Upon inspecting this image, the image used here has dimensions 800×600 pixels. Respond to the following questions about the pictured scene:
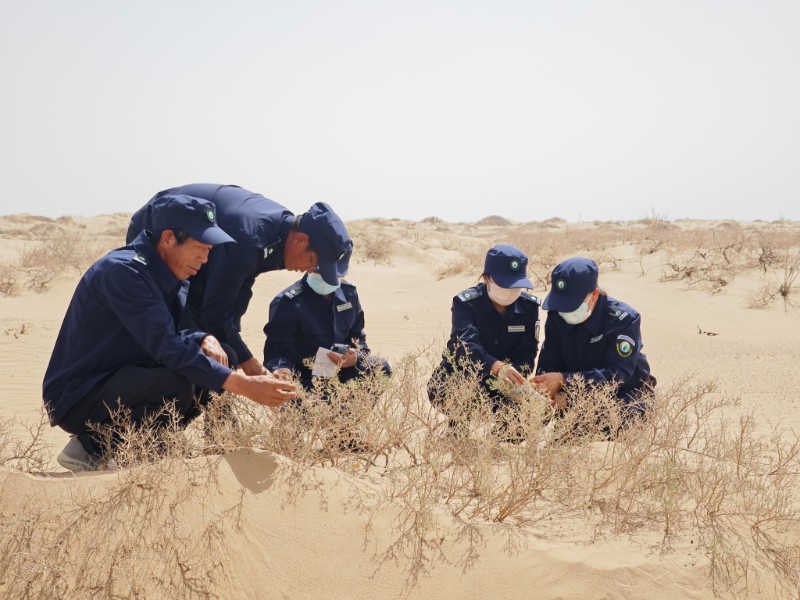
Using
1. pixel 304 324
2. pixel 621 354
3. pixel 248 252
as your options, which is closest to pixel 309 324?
pixel 304 324

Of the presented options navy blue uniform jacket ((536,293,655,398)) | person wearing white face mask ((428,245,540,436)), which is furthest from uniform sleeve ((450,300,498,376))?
navy blue uniform jacket ((536,293,655,398))

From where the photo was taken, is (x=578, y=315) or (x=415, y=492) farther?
(x=578, y=315)

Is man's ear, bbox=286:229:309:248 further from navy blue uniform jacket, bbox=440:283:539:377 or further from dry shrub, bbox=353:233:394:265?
dry shrub, bbox=353:233:394:265

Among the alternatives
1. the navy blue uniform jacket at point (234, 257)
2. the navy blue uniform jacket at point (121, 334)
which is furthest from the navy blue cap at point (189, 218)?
the navy blue uniform jacket at point (234, 257)

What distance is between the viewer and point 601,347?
427cm

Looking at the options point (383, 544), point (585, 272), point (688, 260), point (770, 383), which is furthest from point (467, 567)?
point (688, 260)

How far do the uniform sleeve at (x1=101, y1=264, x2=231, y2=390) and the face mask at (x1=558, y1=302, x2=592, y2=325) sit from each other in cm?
214

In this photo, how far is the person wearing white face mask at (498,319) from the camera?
430cm

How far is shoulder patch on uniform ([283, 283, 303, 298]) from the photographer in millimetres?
4465

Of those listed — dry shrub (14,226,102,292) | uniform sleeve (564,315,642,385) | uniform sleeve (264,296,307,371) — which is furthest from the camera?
dry shrub (14,226,102,292)

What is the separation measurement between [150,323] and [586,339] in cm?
253

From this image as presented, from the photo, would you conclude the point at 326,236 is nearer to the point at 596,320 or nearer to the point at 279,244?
the point at 279,244

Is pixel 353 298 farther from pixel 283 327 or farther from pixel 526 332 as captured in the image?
pixel 526 332

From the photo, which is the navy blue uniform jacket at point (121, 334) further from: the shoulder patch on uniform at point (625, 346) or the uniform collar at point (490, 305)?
the shoulder patch on uniform at point (625, 346)
